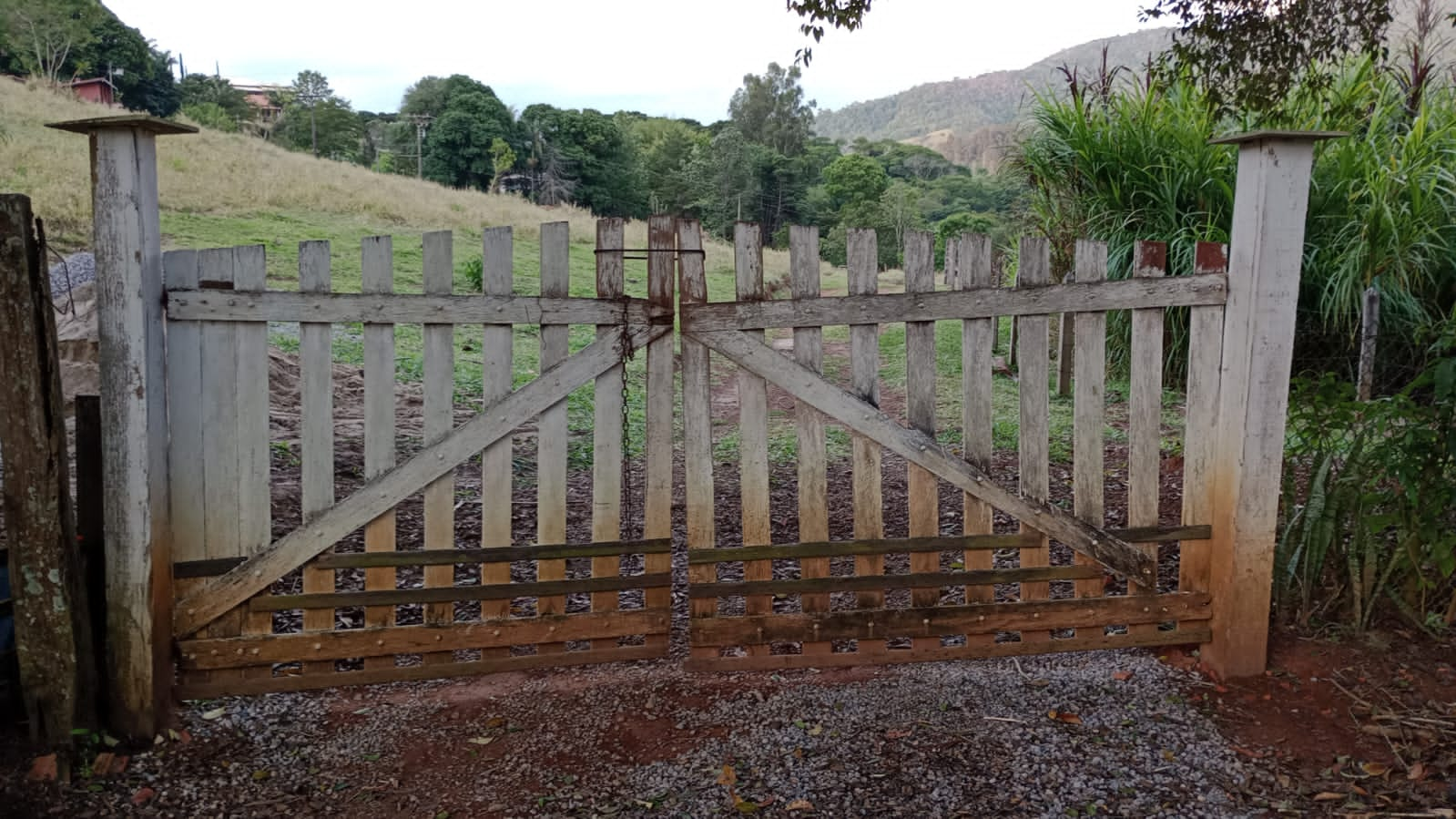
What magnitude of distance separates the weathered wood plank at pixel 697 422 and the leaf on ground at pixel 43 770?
2085 millimetres

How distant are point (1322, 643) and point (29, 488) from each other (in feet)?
15.3

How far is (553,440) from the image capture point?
3.56 m

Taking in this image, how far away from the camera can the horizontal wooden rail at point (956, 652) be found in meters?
3.78

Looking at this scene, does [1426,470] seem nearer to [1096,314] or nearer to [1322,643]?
[1322,643]

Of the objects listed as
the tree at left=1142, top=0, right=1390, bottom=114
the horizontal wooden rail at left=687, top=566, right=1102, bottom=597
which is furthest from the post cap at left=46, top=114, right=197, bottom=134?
the tree at left=1142, top=0, right=1390, bottom=114

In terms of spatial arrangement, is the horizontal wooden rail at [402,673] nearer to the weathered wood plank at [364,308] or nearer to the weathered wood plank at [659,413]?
the weathered wood plank at [659,413]

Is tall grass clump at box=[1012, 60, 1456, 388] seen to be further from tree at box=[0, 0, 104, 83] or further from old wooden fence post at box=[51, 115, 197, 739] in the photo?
tree at box=[0, 0, 104, 83]

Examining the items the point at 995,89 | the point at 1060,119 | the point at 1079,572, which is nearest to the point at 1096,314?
the point at 1079,572

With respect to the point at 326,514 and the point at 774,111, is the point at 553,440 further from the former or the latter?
the point at 774,111

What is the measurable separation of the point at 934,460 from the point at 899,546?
13.8 inches

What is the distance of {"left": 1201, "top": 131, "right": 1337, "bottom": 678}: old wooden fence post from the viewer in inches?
142

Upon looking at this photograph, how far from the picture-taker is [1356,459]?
4055 millimetres

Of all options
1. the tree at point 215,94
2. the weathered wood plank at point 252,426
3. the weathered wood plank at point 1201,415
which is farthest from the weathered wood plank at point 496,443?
the tree at point 215,94

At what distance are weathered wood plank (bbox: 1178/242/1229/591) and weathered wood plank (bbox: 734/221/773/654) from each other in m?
1.59
